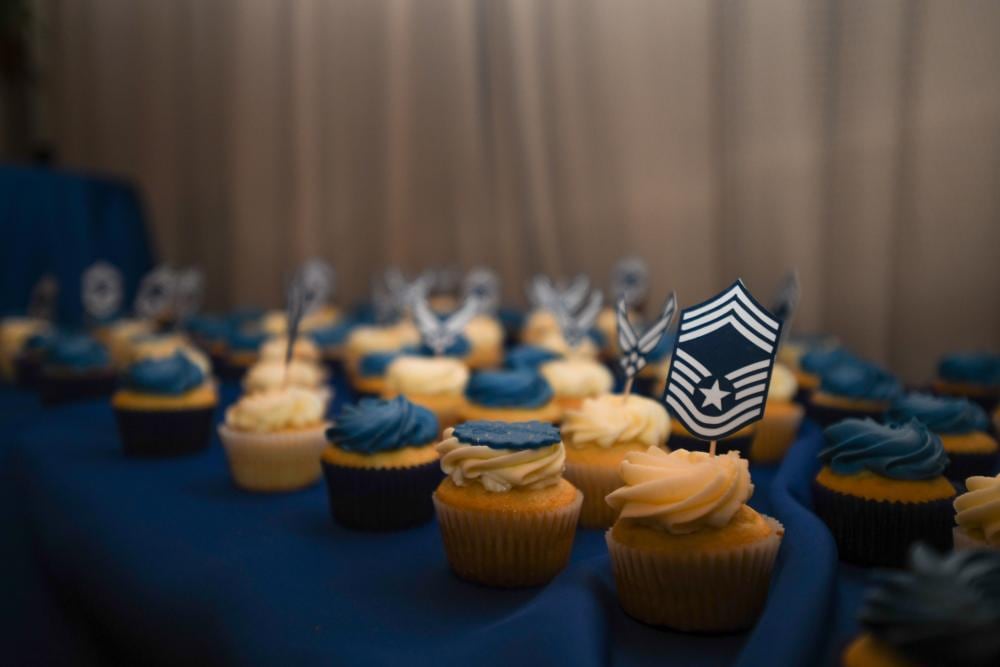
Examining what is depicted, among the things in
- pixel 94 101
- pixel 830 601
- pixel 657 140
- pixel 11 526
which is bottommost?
pixel 11 526

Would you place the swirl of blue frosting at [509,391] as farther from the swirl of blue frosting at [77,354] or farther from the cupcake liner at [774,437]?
the swirl of blue frosting at [77,354]

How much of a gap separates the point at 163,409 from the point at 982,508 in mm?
2826

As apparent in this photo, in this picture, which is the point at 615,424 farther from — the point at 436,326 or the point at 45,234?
the point at 45,234

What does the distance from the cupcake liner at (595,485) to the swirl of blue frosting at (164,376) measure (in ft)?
5.96

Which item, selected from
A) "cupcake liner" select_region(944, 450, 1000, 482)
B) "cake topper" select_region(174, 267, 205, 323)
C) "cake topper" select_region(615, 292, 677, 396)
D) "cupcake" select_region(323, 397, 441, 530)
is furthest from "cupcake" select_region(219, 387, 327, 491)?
"cake topper" select_region(174, 267, 205, 323)

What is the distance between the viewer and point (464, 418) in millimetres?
2992

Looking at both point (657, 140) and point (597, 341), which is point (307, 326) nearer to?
point (597, 341)

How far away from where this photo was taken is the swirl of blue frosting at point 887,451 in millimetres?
2068

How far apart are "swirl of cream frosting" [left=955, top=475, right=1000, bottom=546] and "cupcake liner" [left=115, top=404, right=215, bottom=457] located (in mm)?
2747

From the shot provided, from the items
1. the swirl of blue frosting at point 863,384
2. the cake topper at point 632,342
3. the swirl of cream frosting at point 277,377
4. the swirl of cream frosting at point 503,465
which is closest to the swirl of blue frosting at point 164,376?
the swirl of cream frosting at point 277,377

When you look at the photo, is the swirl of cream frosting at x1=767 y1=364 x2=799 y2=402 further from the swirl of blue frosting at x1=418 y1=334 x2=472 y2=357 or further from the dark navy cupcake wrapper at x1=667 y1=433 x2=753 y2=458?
the swirl of blue frosting at x1=418 y1=334 x2=472 y2=357

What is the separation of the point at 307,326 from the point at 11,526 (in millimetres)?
2542

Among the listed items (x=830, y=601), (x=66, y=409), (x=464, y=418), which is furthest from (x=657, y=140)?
(x=830, y=601)

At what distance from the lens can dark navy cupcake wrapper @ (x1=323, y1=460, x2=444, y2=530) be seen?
2.40 metres
